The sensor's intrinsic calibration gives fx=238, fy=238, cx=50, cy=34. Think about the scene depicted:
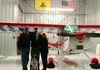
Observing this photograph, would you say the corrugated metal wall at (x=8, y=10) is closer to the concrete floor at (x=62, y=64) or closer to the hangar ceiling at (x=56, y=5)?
the concrete floor at (x=62, y=64)

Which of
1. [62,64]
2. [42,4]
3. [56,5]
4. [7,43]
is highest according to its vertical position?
[56,5]

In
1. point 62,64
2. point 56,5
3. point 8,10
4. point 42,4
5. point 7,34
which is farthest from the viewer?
point 56,5

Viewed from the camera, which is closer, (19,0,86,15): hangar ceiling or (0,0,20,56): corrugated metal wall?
(0,0,20,56): corrugated metal wall

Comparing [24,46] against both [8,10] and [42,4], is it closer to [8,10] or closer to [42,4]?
[42,4]

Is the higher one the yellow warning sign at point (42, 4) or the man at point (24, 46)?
the yellow warning sign at point (42, 4)

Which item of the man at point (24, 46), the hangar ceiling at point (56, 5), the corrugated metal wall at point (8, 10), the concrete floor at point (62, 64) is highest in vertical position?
the hangar ceiling at point (56, 5)

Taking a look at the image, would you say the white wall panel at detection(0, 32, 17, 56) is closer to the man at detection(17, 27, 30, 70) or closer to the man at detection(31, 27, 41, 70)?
the man at detection(17, 27, 30, 70)

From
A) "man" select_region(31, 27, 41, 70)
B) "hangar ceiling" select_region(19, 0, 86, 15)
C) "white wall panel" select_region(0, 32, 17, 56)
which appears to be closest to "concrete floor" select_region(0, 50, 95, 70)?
"man" select_region(31, 27, 41, 70)

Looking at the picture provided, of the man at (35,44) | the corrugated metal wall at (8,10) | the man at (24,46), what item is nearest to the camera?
the man at (35,44)

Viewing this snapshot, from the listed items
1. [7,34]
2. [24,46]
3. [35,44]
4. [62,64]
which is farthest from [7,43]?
[35,44]

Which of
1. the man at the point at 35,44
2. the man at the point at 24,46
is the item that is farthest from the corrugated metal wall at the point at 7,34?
the man at the point at 35,44

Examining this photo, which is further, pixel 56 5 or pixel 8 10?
pixel 56 5

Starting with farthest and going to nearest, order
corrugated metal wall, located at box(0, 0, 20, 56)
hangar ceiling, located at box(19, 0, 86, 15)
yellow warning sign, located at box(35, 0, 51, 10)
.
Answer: hangar ceiling, located at box(19, 0, 86, 15) < corrugated metal wall, located at box(0, 0, 20, 56) < yellow warning sign, located at box(35, 0, 51, 10)

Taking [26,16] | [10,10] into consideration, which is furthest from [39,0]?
[26,16]
